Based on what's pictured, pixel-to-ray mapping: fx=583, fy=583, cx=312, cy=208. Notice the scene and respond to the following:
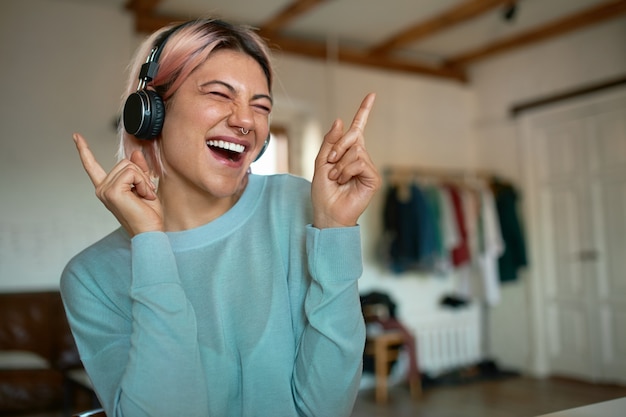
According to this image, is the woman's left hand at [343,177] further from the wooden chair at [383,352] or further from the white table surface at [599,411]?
the wooden chair at [383,352]

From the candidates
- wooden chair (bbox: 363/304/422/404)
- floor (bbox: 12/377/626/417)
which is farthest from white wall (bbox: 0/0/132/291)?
floor (bbox: 12/377/626/417)

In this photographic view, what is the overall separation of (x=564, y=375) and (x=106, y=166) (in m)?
3.75

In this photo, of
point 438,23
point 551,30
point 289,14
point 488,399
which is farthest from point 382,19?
point 488,399

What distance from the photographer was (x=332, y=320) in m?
0.83

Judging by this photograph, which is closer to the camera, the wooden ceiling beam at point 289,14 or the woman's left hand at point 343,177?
the woman's left hand at point 343,177

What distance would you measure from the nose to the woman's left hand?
0.16 m

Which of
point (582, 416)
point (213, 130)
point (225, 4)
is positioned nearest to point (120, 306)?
point (213, 130)

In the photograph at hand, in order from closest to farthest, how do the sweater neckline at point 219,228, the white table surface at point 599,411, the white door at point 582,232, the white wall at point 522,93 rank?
the white table surface at point 599,411 < the sweater neckline at point 219,228 < the white door at point 582,232 < the white wall at point 522,93

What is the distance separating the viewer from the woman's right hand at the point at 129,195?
2.74 ft

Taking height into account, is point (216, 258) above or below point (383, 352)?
above

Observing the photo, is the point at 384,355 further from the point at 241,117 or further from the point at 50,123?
the point at 241,117

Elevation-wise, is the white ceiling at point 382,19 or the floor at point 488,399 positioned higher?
the white ceiling at point 382,19

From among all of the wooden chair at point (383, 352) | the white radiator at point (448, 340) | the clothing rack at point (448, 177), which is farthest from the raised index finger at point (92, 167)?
the white radiator at point (448, 340)

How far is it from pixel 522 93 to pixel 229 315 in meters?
4.59
